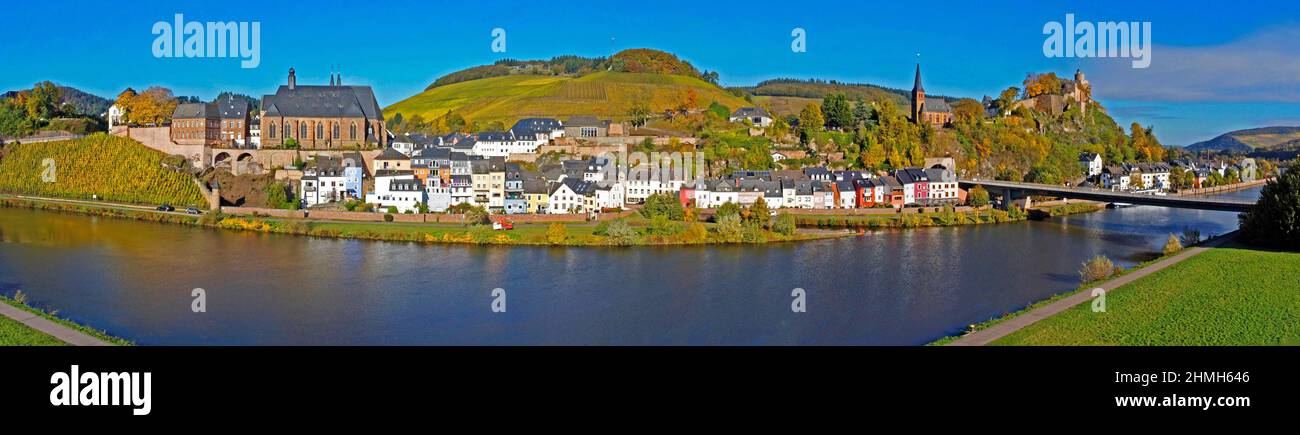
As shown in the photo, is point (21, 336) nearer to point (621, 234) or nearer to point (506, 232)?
point (506, 232)

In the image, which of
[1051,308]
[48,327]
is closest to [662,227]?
[1051,308]

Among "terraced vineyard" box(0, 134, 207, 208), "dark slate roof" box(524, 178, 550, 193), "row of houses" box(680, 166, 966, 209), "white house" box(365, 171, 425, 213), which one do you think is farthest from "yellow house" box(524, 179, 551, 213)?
"terraced vineyard" box(0, 134, 207, 208)

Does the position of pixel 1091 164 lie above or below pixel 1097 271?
above

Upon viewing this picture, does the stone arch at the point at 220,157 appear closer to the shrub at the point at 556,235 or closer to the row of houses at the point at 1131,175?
the shrub at the point at 556,235

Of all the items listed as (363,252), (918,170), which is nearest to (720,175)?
(918,170)

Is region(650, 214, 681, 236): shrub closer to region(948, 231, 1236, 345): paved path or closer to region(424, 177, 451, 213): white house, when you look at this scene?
region(424, 177, 451, 213): white house

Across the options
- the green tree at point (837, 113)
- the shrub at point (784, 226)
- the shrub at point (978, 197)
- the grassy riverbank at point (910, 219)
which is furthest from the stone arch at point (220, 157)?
the shrub at point (978, 197)

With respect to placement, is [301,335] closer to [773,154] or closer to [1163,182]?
[773,154]
